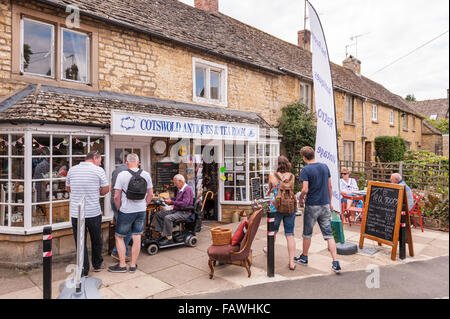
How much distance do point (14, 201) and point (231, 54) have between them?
7.12 metres

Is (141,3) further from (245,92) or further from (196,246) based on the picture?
(196,246)

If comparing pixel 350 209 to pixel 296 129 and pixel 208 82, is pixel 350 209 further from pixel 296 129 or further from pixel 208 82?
pixel 208 82

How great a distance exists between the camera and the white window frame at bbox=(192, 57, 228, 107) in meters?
8.82

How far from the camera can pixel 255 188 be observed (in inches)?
368

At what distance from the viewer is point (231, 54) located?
31.8ft

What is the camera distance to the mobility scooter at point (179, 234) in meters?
5.85

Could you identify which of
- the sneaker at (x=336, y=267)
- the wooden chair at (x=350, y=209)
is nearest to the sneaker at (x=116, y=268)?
the sneaker at (x=336, y=267)

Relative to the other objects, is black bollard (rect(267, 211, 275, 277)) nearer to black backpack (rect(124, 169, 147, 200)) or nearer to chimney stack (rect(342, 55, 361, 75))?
black backpack (rect(124, 169, 147, 200))

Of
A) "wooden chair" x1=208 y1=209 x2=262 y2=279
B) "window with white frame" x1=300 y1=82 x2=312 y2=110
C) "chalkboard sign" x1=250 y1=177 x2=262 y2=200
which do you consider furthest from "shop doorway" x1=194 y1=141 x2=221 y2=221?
"window with white frame" x1=300 y1=82 x2=312 y2=110

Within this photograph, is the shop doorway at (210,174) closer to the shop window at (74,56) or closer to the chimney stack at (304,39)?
the shop window at (74,56)

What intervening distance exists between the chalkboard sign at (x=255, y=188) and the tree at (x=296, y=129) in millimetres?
2655

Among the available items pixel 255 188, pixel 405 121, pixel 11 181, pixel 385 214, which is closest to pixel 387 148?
pixel 405 121

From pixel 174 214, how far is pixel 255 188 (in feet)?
12.5

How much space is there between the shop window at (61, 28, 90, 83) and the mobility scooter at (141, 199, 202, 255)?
3.25 m
